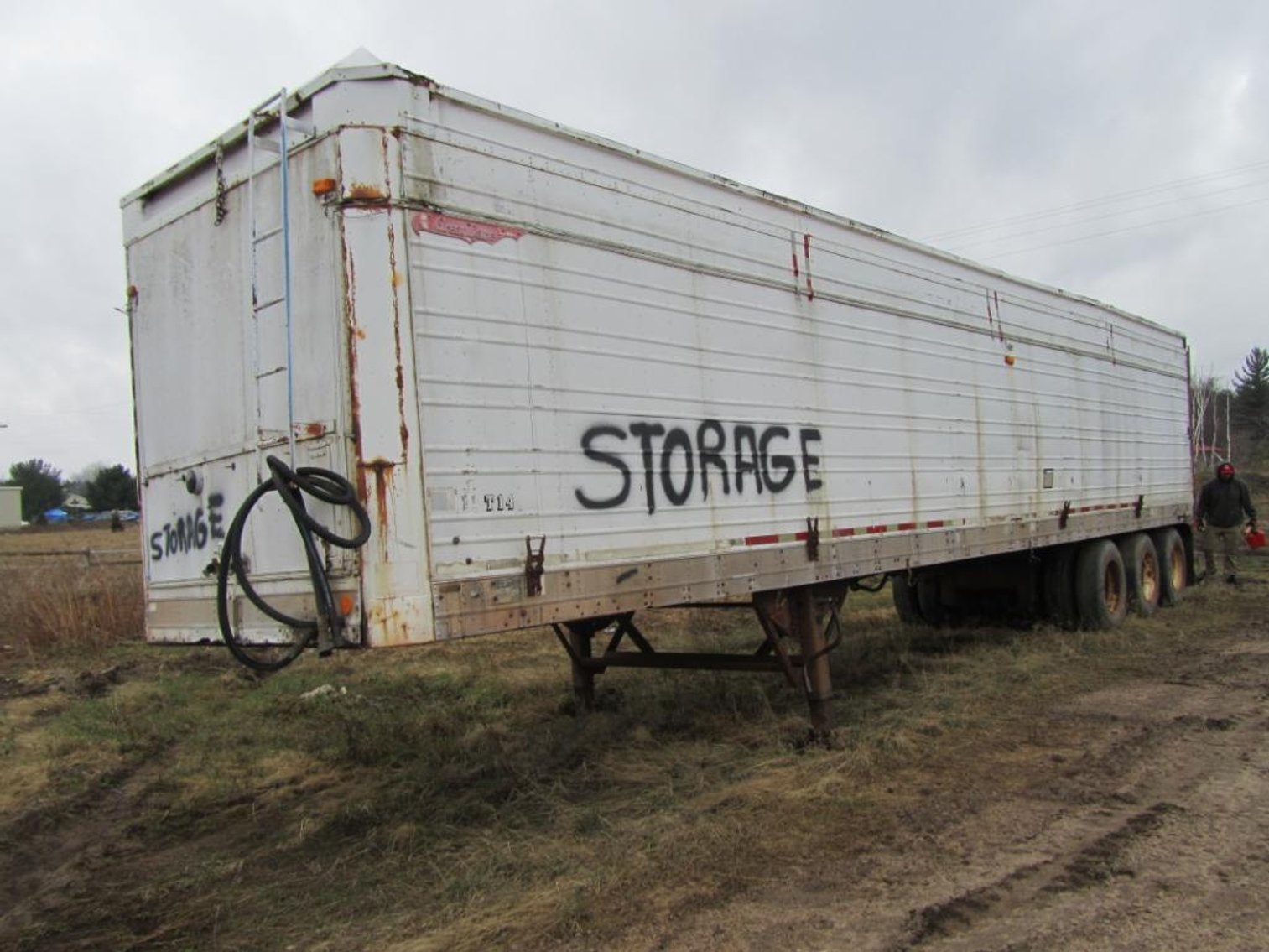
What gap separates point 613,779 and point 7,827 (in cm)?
337

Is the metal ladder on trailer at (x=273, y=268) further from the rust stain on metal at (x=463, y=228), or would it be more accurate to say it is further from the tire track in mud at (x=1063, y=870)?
the tire track in mud at (x=1063, y=870)

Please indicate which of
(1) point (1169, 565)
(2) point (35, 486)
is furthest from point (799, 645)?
(2) point (35, 486)

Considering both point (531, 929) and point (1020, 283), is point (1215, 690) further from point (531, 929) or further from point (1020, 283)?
point (531, 929)

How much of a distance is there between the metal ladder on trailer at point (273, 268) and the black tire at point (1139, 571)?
10.0 meters

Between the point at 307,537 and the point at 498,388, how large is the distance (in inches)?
42.6

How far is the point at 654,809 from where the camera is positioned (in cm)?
527

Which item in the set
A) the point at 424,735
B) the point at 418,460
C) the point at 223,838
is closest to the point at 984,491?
the point at 424,735

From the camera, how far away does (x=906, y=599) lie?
11.6 meters

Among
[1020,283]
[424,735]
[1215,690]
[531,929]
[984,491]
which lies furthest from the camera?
[1020,283]

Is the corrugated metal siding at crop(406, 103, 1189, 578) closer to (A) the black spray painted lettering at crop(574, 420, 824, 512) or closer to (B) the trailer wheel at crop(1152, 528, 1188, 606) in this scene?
(A) the black spray painted lettering at crop(574, 420, 824, 512)

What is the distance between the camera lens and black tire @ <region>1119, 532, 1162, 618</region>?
11664 mm

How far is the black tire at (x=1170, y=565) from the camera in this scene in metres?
12.7

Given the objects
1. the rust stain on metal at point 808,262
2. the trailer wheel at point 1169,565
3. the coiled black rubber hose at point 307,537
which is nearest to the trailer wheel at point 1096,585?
the trailer wheel at point 1169,565

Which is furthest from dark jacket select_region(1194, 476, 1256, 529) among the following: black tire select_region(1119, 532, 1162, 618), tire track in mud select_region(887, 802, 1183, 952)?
tire track in mud select_region(887, 802, 1183, 952)
